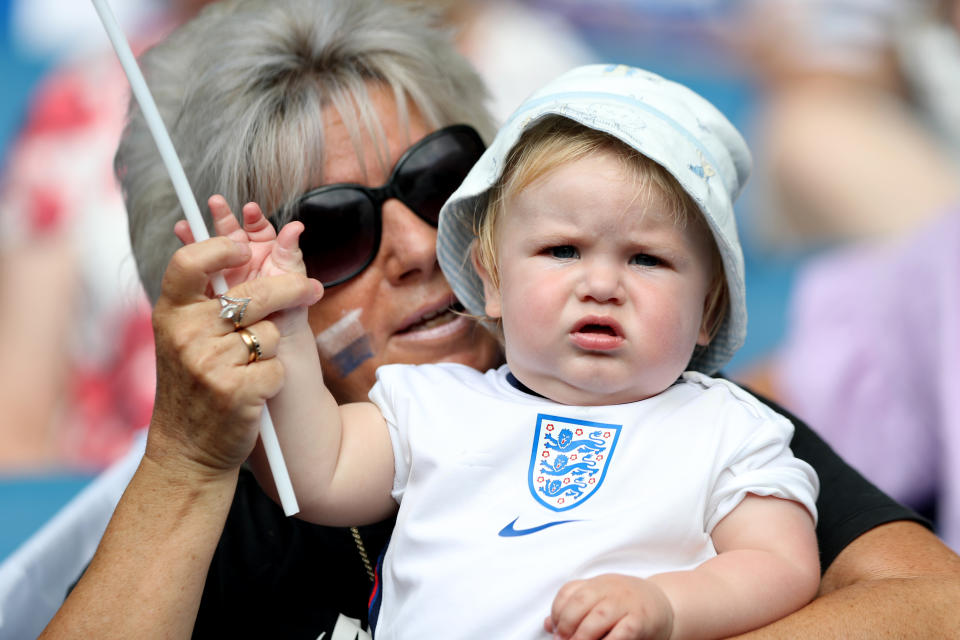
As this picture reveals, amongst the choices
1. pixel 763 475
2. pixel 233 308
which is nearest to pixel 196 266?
pixel 233 308

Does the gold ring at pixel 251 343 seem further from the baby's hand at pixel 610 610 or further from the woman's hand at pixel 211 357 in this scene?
the baby's hand at pixel 610 610

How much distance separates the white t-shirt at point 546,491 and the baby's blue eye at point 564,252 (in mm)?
225

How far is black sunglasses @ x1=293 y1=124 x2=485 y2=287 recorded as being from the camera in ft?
5.85

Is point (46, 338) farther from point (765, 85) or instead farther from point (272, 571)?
point (765, 85)

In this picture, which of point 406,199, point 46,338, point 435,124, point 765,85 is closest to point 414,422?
point 406,199

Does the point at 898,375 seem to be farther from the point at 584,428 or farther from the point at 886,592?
the point at 584,428

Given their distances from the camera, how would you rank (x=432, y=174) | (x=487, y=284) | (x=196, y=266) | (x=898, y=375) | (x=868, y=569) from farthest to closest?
(x=898, y=375)
(x=432, y=174)
(x=487, y=284)
(x=868, y=569)
(x=196, y=266)

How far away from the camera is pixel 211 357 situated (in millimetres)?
1297

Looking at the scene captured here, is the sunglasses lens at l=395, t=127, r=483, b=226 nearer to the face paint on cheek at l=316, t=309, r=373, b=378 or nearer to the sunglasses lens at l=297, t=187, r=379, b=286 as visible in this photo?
the sunglasses lens at l=297, t=187, r=379, b=286

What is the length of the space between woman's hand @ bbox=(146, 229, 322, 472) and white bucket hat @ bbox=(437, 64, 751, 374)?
0.39 meters

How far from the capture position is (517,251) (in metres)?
1.45

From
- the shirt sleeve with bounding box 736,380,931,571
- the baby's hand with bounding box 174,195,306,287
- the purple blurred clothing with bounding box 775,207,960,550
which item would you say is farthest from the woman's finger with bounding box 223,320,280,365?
the purple blurred clothing with bounding box 775,207,960,550

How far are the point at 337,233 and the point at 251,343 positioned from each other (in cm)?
52

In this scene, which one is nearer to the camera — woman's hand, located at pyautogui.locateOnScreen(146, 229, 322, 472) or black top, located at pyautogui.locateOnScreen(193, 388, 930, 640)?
woman's hand, located at pyautogui.locateOnScreen(146, 229, 322, 472)
